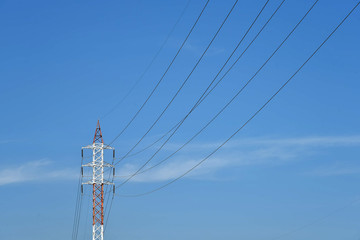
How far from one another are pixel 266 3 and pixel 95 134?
1742 inches

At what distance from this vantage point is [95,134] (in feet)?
215

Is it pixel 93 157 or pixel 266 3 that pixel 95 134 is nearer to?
pixel 93 157

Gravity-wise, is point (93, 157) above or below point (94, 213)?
above

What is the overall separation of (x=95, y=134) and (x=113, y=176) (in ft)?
16.4

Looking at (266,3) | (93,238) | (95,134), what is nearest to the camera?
(266,3)

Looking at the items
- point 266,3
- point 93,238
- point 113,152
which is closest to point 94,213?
point 93,238

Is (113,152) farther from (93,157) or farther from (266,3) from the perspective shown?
(266,3)

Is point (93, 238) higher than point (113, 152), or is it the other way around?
point (113, 152)

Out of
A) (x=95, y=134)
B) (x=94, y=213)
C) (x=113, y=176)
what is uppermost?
(x=95, y=134)

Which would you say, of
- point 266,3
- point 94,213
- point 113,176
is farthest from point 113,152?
point 266,3

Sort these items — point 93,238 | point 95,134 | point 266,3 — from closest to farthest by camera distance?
1. point 266,3
2. point 93,238
3. point 95,134

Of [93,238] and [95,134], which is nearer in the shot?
[93,238]

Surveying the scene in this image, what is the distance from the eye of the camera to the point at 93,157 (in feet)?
208

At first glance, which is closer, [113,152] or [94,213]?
[94,213]
